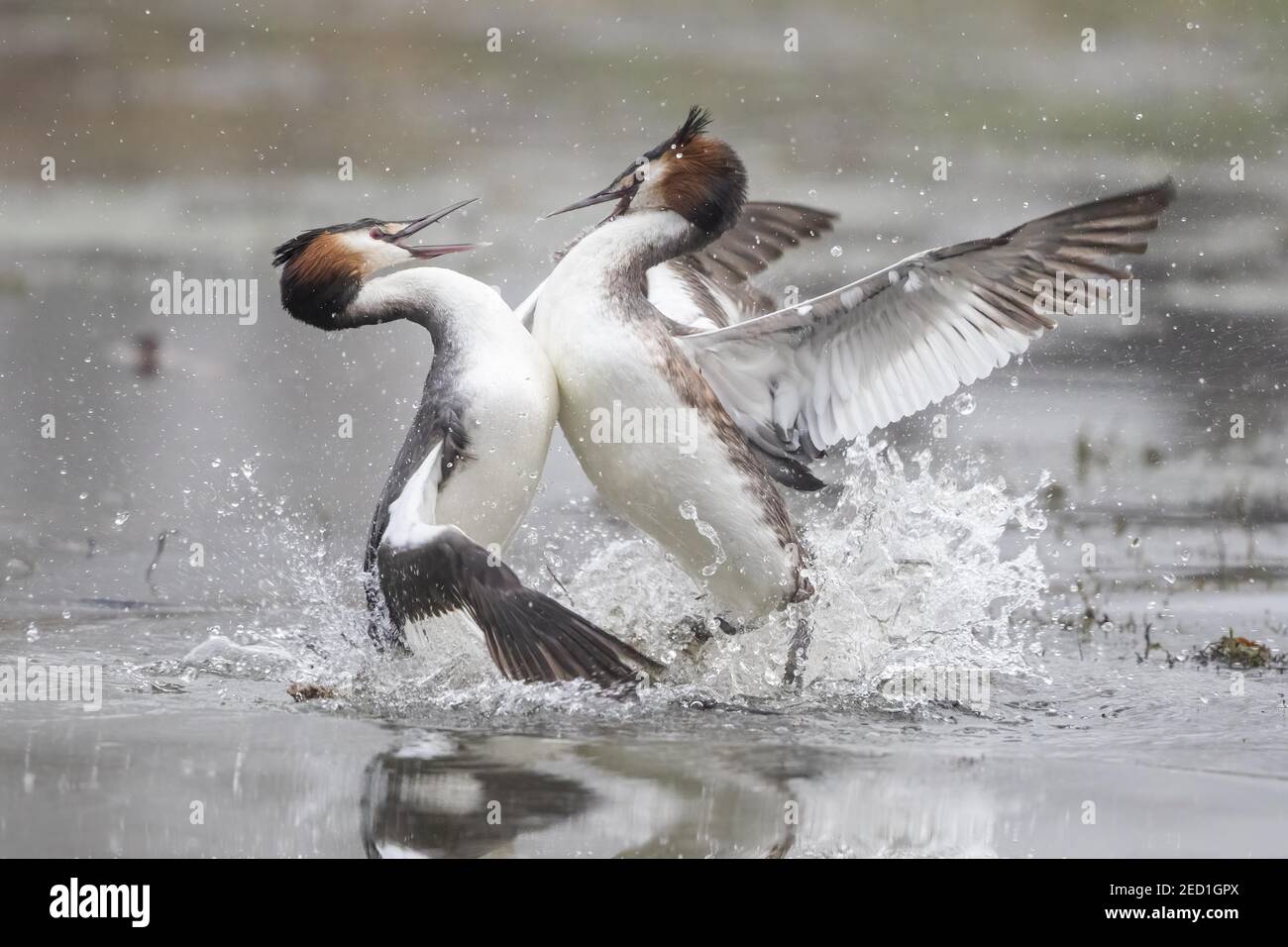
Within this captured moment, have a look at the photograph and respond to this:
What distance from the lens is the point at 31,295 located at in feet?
34.5

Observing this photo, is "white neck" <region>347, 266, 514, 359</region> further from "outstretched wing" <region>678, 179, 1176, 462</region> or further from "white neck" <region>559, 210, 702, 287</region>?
"outstretched wing" <region>678, 179, 1176, 462</region>

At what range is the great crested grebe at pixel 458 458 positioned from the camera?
5.03 meters

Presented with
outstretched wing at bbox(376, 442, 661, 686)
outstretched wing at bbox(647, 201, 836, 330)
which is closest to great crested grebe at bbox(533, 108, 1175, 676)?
outstretched wing at bbox(376, 442, 661, 686)

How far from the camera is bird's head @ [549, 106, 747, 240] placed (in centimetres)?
600

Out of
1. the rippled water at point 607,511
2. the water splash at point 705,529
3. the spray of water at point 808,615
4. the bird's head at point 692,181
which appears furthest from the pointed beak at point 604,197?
the rippled water at point 607,511

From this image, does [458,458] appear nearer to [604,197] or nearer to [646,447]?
[646,447]

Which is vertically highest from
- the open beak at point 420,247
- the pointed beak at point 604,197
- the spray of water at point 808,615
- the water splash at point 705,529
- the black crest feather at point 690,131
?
the black crest feather at point 690,131

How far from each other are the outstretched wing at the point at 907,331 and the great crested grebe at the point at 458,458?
0.80m

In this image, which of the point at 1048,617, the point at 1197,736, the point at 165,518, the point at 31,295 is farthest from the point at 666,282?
the point at 31,295

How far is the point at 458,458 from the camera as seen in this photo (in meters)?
5.59

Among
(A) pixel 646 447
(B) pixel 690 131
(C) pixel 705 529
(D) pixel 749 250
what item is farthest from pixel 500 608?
(D) pixel 749 250

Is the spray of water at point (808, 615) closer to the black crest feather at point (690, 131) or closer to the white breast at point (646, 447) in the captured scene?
the white breast at point (646, 447)

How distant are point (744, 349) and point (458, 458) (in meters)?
1.21
